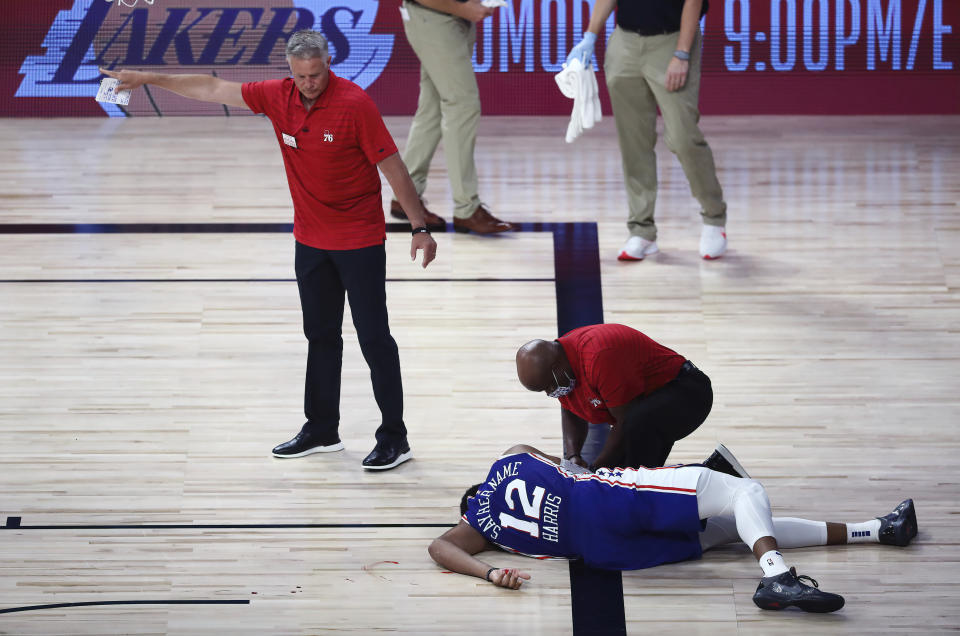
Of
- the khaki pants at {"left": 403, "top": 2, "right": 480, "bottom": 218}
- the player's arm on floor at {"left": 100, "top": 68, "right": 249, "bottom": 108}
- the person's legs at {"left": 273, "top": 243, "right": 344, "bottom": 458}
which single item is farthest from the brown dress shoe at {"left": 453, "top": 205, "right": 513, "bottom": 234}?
the player's arm on floor at {"left": 100, "top": 68, "right": 249, "bottom": 108}

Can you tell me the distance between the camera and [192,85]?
402 centimetres

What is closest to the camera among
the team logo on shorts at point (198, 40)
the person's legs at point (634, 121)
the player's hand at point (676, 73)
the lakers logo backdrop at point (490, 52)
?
the player's hand at point (676, 73)

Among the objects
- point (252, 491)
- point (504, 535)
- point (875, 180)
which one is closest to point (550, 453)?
point (504, 535)

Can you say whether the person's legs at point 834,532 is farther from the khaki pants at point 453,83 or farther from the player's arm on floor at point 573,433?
the khaki pants at point 453,83

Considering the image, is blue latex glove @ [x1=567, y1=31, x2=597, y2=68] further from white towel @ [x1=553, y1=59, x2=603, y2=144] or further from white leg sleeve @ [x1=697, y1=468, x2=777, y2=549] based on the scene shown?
white leg sleeve @ [x1=697, y1=468, x2=777, y2=549]

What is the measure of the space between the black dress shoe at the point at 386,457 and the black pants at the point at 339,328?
0.03 meters

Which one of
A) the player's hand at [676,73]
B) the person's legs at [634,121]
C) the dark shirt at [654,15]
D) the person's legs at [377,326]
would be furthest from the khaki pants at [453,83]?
the person's legs at [377,326]

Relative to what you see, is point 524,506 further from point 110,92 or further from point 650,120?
point 650,120

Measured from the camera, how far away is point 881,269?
5562 millimetres

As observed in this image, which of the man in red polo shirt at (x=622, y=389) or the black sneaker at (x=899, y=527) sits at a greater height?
the man in red polo shirt at (x=622, y=389)

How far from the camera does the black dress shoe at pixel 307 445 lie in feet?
13.9

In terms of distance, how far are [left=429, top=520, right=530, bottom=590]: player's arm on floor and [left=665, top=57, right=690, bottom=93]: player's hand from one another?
8.40ft

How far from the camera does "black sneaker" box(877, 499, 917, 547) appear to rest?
363 cm

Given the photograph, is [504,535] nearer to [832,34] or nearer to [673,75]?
[673,75]
